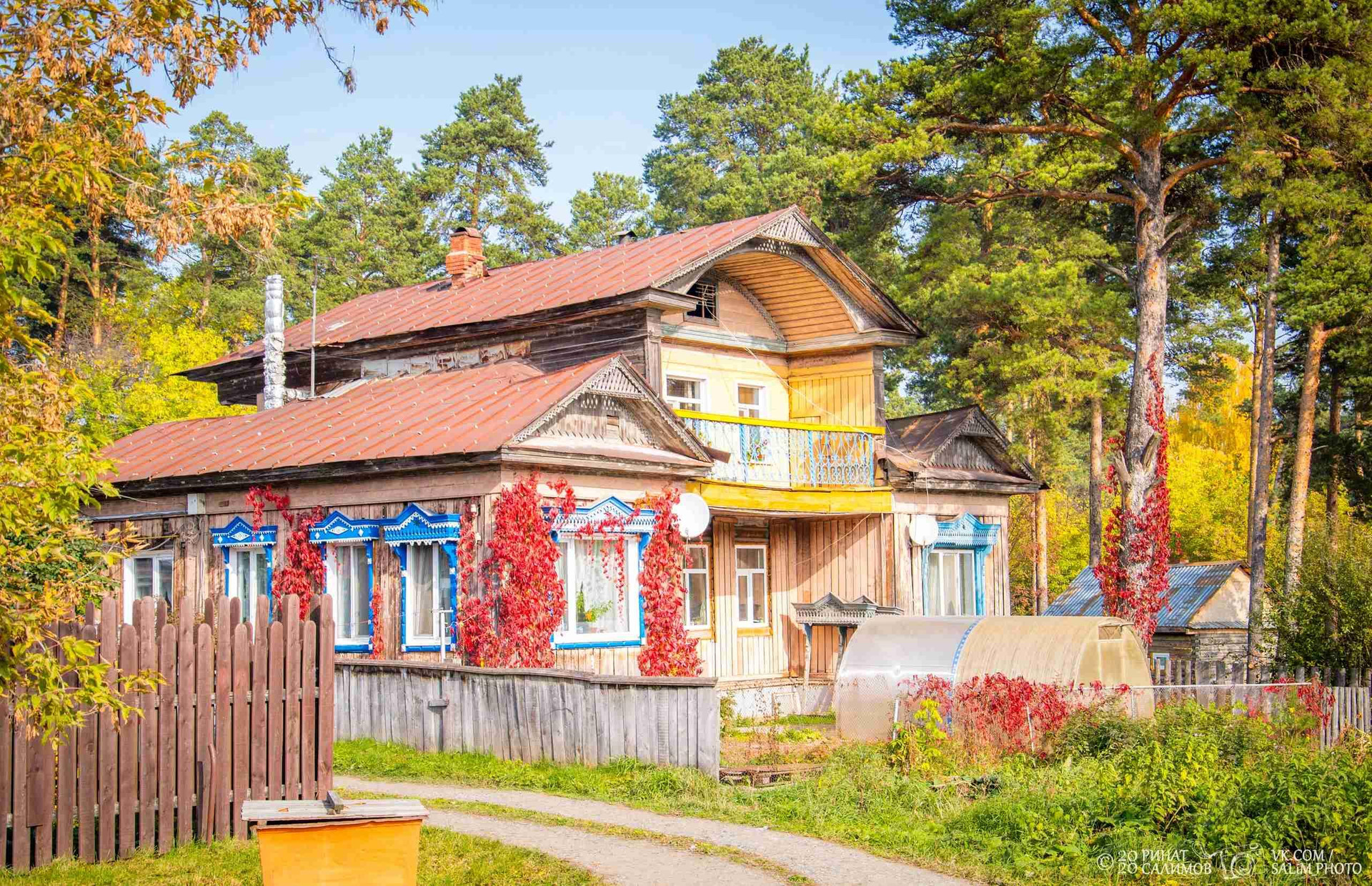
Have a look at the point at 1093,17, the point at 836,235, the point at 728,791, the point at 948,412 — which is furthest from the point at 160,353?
the point at 728,791

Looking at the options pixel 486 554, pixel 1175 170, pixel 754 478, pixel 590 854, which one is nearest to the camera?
pixel 590 854

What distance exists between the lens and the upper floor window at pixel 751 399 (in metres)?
27.6

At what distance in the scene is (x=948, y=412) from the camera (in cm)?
2928

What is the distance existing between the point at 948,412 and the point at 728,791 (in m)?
16.6

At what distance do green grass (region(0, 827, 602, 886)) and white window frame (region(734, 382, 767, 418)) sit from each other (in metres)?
16.7

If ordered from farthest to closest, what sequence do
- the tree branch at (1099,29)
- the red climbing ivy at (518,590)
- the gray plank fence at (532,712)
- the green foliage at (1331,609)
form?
the tree branch at (1099,29) < the green foliage at (1331,609) < the red climbing ivy at (518,590) < the gray plank fence at (532,712)

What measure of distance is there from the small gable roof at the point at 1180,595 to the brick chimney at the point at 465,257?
15076 millimetres

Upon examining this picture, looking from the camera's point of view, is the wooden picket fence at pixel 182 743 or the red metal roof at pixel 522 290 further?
the red metal roof at pixel 522 290

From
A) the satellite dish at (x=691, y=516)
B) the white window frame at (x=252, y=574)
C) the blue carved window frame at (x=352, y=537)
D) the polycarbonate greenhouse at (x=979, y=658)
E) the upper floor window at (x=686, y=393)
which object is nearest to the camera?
the polycarbonate greenhouse at (x=979, y=658)

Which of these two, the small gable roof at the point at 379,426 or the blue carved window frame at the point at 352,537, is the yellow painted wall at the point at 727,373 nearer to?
the small gable roof at the point at 379,426

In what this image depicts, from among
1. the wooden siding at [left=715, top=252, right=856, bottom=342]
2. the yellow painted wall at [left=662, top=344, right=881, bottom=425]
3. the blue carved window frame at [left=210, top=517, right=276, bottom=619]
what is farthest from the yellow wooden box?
the wooden siding at [left=715, top=252, right=856, bottom=342]

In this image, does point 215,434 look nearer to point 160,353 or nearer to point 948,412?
point 948,412

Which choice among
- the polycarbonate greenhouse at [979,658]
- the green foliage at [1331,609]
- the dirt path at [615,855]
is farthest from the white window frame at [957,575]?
the dirt path at [615,855]

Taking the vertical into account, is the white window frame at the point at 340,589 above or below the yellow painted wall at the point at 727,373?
below
